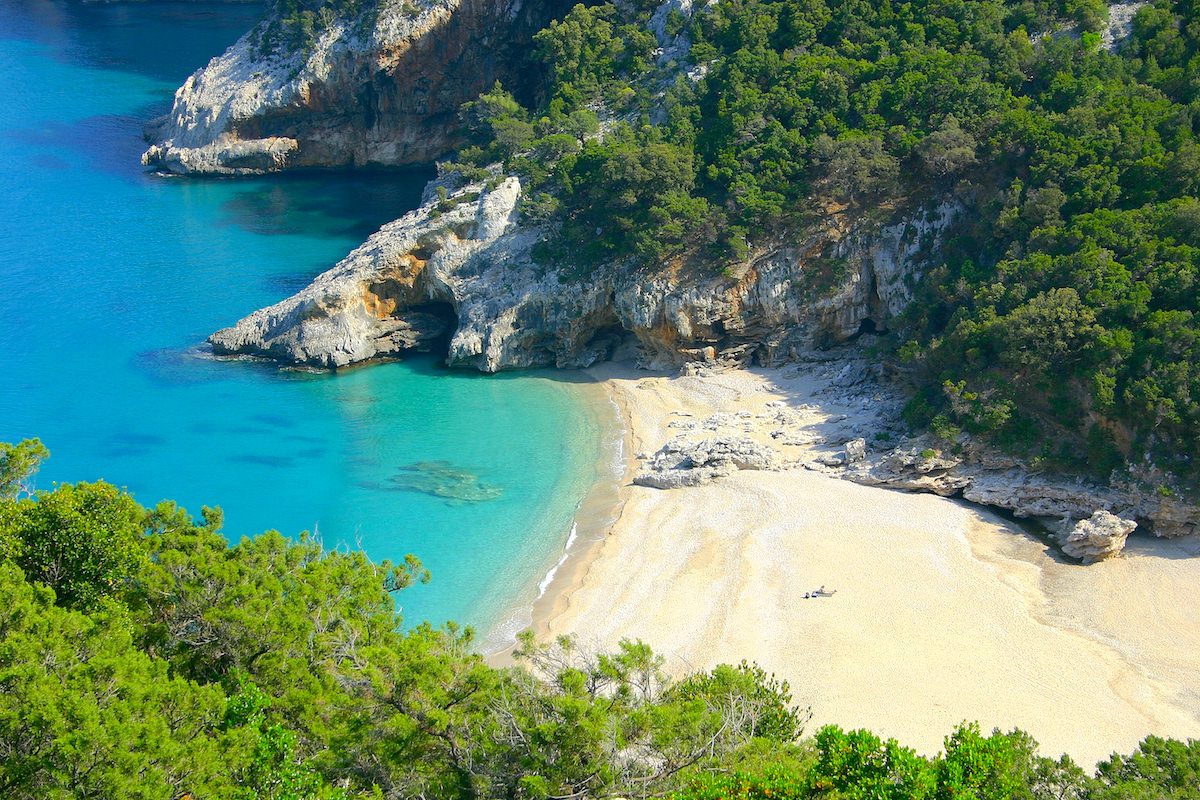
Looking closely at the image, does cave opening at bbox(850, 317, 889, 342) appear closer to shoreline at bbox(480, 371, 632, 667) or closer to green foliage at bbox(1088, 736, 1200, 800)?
shoreline at bbox(480, 371, 632, 667)

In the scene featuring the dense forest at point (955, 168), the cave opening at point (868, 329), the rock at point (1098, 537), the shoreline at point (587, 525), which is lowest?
the shoreline at point (587, 525)

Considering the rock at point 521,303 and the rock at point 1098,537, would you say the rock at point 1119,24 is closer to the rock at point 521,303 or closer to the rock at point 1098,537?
the rock at point 521,303

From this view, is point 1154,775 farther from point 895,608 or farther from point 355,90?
point 355,90

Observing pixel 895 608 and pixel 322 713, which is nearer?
pixel 322 713

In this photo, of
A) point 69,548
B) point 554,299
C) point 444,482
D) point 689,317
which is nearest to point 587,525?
point 444,482

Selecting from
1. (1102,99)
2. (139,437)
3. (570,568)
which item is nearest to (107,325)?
(139,437)

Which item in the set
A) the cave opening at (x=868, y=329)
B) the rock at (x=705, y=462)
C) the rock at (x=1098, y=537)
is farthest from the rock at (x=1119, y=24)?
the rock at (x=705, y=462)

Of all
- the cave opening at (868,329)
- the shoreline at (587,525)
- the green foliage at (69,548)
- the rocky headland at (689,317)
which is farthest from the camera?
the cave opening at (868,329)
